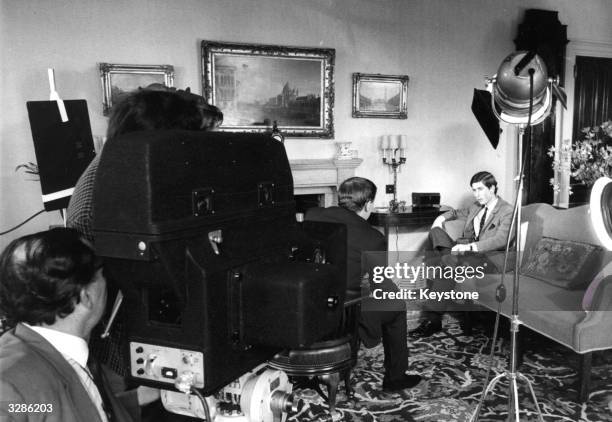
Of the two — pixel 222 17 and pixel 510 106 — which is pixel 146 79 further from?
pixel 510 106

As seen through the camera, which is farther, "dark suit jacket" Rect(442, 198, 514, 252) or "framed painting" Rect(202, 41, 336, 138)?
"framed painting" Rect(202, 41, 336, 138)

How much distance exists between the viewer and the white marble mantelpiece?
5.63 metres

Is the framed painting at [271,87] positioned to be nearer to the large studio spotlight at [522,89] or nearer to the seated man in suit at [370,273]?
the seated man in suit at [370,273]

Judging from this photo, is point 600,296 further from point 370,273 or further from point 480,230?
point 480,230

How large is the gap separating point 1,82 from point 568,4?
645 cm

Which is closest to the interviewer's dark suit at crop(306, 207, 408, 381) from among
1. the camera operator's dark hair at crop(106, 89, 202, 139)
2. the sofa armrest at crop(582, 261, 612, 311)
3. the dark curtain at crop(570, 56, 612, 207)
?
the sofa armrest at crop(582, 261, 612, 311)

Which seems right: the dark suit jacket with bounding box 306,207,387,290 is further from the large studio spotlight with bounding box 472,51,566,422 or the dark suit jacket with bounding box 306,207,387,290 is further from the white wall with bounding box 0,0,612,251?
the white wall with bounding box 0,0,612,251

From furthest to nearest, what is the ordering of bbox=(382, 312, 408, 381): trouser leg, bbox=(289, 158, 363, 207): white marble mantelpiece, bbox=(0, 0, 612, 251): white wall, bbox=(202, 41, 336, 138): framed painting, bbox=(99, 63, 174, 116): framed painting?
bbox=(289, 158, 363, 207): white marble mantelpiece < bbox=(202, 41, 336, 138): framed painting < bbox=(99, 63, 174, 116): framed painting < bbox=(0, 0, 612, 251): white wall < bbox=(382, 312, 408, 381): trouser leg

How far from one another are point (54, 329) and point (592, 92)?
23.8 feet

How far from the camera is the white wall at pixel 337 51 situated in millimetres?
4758

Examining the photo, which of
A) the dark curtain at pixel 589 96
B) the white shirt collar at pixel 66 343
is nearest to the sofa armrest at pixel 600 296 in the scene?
the white shirt collar at pixel 66 343

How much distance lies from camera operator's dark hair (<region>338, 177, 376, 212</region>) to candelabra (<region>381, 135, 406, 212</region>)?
228 cm

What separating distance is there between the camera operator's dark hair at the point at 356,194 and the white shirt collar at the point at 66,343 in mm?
2480

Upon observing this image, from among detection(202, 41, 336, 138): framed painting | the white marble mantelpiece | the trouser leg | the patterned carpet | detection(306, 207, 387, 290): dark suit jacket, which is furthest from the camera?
the white marble mantelpiece
